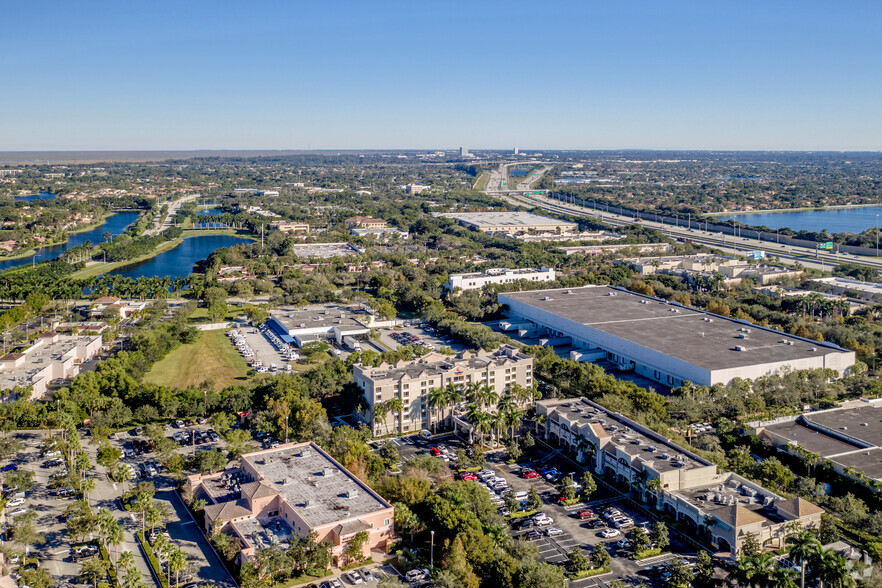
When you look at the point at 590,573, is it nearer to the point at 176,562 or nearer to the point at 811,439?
the point at 176,562

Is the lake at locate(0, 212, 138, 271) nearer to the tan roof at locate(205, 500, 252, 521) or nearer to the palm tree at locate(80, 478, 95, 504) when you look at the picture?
the palm tree at locate(80, 478, 95, 504)

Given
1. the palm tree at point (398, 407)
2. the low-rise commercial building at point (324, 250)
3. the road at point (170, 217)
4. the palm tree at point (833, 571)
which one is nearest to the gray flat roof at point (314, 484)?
the palm tree at point (398, 407)

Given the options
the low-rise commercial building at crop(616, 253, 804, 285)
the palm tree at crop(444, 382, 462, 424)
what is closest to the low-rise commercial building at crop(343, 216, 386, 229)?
the low-rise commercial building at crop(616, 253, 804, 285)

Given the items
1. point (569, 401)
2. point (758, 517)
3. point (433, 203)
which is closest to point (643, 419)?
point (569, 401)

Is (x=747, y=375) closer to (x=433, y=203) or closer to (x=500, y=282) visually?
(x=500, y=282)

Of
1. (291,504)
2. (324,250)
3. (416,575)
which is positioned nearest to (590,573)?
(416,575)
